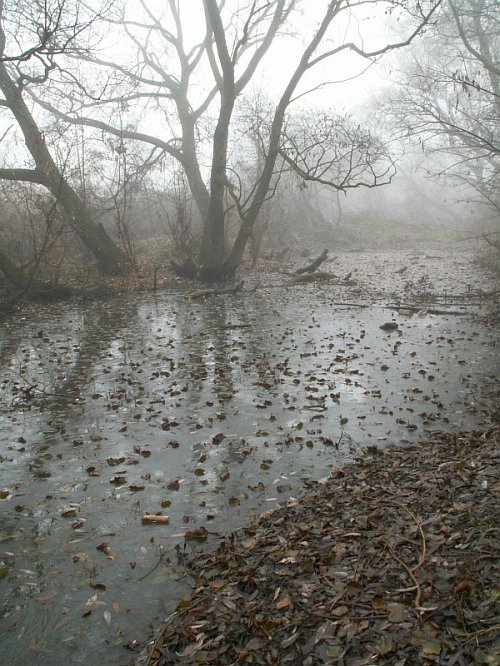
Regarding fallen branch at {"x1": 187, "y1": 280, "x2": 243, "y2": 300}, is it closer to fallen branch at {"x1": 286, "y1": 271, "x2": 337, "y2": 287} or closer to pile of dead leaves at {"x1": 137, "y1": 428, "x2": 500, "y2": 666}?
fallen branch at {"x1": 286, "y1": 271, "x2": 337, "y2": 287}

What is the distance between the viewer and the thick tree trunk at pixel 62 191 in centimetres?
1426

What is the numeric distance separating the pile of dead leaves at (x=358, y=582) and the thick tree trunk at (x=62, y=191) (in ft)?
36.5

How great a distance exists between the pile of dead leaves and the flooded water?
315 mm

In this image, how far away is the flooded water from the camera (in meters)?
3.69

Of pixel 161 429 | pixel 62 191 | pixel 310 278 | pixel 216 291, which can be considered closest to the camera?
pixel 161 429

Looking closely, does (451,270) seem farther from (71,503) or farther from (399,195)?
(399,195)

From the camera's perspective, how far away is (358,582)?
3434 mm

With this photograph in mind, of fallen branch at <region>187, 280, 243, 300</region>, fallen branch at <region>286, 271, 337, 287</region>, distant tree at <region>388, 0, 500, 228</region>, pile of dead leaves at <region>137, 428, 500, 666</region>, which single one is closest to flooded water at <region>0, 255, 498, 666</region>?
pile of dead leaves at <region>137, 428, 500, 666</region>

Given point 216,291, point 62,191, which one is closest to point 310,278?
point 216,291

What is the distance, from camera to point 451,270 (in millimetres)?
18875

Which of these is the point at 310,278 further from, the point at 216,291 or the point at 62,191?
the point at 62,191

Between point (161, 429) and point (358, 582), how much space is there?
339 cm

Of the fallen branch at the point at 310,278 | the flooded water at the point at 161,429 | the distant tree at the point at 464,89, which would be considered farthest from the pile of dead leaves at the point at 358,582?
the fallen branch at the point at 310,278

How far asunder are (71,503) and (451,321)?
28.9 ft
